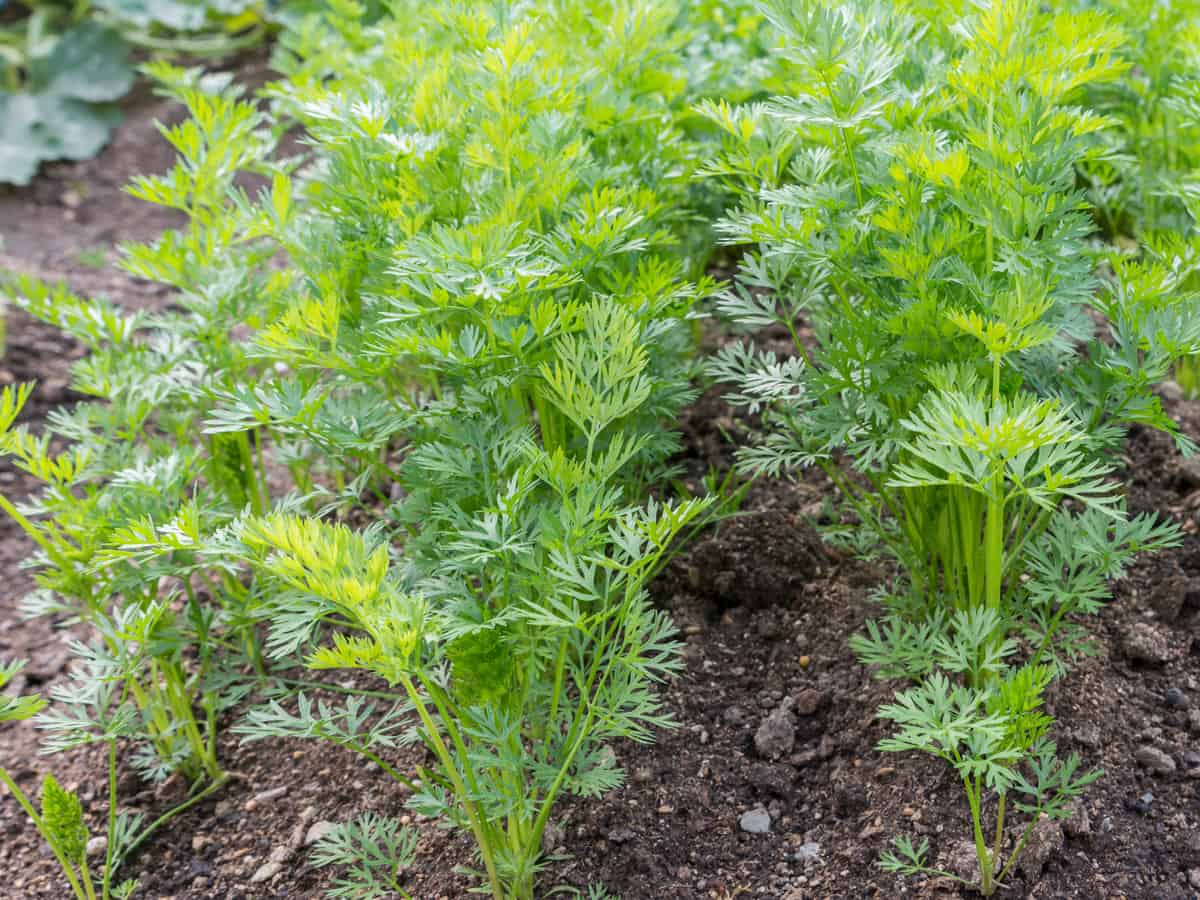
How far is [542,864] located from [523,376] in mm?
757

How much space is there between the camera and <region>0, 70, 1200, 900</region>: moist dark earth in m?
1.91

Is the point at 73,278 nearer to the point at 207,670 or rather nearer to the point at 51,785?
the point at 207,670

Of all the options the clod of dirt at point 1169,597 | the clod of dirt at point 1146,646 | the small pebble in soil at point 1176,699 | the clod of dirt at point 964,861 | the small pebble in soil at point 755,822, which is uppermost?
the clod of dirt at point 1169,597

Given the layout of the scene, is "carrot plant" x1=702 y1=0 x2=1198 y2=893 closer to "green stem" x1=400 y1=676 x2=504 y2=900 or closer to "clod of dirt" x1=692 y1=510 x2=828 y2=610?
"clod of dirt" x1=692 y1=510 x2=828 y2=610

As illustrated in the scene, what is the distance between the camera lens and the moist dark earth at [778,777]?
191 centimetres

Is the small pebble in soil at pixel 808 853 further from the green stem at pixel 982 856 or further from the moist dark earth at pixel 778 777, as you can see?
the green stem at pixel 982 856

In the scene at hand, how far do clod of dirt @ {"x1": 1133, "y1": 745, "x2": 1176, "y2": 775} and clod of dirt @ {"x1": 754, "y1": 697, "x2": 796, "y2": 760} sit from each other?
55 cm

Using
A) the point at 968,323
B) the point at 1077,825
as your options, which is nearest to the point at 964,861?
the point at 1077,825

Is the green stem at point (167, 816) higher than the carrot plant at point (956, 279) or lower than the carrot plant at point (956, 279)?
lower

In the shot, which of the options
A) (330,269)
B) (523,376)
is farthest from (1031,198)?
(330,269)

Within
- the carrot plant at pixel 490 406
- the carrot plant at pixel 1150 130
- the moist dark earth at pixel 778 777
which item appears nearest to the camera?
the carrot plant at pixel 490 406

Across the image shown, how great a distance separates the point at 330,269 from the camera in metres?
2.17

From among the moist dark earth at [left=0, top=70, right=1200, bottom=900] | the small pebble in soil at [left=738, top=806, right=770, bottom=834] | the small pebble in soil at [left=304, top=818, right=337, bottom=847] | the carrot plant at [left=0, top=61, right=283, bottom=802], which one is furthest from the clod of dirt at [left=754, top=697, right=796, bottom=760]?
the carrot plant at [left=0, top=61, right=283, bottom=802]

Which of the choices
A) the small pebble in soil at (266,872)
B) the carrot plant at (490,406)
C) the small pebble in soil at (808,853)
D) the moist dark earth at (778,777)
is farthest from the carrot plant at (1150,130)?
the small pebble in soil at (266,872)
